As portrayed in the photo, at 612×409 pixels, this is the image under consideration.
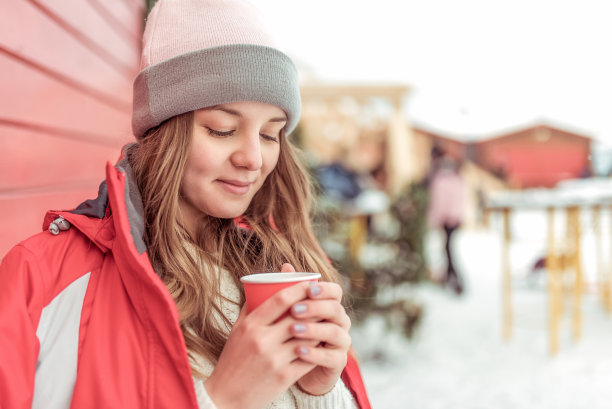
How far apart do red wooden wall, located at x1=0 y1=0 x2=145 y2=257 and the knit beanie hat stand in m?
0.27

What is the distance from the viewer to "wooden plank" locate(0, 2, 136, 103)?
1250 mm

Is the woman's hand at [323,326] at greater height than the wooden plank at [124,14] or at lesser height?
lesser

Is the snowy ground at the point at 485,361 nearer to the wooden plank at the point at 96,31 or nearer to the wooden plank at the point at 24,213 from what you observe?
the wooden plank at the point at 24,213

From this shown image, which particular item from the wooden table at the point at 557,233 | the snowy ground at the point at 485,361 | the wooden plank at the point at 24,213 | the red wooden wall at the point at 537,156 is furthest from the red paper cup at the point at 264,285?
the red wooden wall at the point at 537,156

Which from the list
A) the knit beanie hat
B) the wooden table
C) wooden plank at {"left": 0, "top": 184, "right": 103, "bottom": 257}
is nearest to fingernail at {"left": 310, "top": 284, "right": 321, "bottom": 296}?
the knit beanie hat

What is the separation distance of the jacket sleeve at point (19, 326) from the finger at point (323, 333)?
387 mm

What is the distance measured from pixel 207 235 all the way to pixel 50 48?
3.06 feet

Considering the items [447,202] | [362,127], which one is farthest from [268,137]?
[362,127]

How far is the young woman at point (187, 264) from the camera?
71 cm

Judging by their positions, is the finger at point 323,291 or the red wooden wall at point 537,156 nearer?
the finger at point 323,291

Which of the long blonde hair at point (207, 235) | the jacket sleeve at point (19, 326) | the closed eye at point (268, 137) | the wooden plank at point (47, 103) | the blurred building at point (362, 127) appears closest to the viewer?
the jacket sleeve at point (19, 326)

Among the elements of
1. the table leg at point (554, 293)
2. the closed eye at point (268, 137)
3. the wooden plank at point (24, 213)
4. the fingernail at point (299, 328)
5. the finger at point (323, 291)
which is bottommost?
the table leg at point (554, 293)

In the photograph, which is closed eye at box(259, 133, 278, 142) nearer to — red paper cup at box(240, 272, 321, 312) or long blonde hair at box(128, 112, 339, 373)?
long blonde hair at box(128, 112, 339, 373)

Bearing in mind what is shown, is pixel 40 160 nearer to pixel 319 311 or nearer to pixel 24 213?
pixel 24 213
